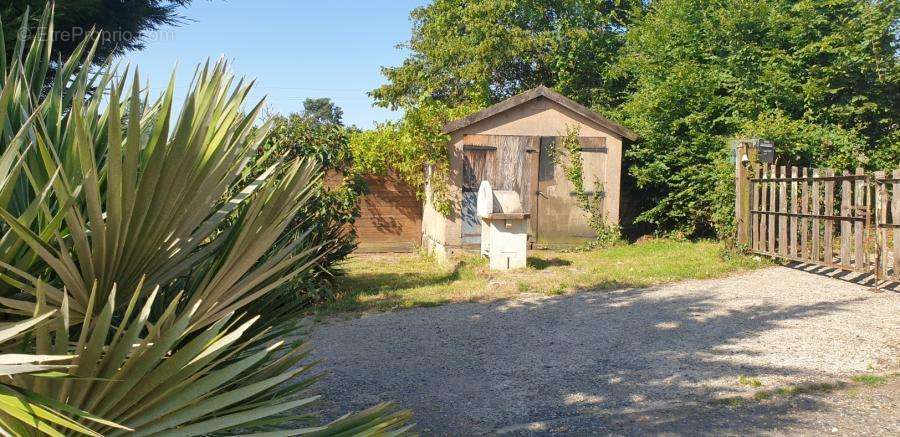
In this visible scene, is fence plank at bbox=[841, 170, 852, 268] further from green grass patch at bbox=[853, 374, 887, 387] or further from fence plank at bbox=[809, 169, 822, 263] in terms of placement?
green grass patch at bbox=[853, 374, 887, 387]

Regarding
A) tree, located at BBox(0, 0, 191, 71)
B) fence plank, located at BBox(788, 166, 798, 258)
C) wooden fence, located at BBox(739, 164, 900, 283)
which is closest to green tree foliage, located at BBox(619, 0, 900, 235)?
wooden fence, located at BBox(739, 164, 900, 283)

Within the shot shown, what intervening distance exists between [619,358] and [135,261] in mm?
5144

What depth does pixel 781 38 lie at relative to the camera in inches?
571

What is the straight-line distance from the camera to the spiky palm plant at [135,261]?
1653mm

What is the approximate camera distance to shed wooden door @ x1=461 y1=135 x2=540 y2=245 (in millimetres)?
14016

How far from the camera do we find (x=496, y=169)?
46.6 ft

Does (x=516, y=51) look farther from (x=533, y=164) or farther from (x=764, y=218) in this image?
(x=764, y=218)

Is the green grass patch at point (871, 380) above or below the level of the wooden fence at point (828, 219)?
below

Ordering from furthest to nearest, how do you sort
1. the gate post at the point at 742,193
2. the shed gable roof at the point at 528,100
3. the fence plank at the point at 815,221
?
the shed gable roof at the point at 528,100, the gate post at the point at 742,193, the fence plank at the point at 815,221

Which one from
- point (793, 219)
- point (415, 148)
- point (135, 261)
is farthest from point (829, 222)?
point (135, 261)

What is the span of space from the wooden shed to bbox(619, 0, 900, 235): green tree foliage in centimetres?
101

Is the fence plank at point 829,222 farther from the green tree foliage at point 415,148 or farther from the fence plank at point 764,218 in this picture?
the green tree foliage at point 415,148

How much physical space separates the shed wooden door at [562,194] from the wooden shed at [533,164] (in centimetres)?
2

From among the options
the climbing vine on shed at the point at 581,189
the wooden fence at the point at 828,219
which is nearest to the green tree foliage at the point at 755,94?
the climbing vine on shed at the point at 581,189
